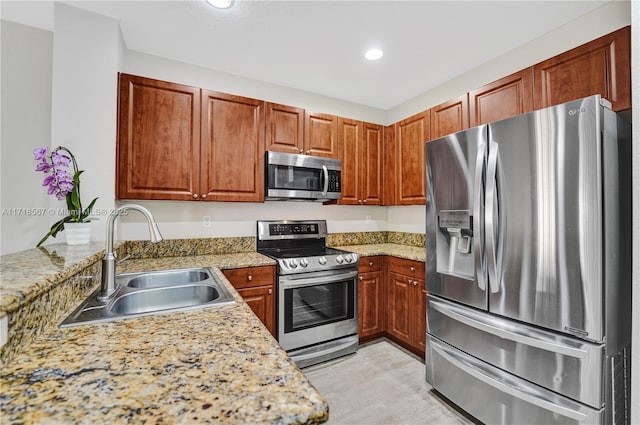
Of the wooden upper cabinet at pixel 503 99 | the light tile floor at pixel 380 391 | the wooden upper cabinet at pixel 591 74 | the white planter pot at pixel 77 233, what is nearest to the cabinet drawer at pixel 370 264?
the light tile floor at pixel 380 391

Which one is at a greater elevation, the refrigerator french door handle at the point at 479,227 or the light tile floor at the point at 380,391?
the refrigerator french door handle at the point at 479,227

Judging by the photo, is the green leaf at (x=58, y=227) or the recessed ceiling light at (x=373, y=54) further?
the recessed ceiling light at (x=373, y=54)

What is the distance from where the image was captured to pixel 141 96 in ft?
7.08

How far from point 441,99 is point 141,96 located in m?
2.69

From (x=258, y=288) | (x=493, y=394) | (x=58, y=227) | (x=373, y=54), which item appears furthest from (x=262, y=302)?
(x=373, y=54)

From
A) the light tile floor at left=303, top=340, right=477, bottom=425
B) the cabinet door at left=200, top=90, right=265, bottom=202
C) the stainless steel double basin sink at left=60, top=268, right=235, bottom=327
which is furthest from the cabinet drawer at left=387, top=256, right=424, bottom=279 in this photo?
the stainless steel double basin sink at left=60, top=268, right=235, bottom=327

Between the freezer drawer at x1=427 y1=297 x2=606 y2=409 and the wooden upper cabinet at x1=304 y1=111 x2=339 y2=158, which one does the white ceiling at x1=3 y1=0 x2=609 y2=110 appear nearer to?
the wooden upper cabinet at x1=304 y1=111 x2=339 y2=158

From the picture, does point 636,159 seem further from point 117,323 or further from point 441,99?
point 117,323

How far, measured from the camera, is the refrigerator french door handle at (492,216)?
1647mm

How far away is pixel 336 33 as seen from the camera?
2.13m

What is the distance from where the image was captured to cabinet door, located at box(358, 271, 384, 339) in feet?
9.09

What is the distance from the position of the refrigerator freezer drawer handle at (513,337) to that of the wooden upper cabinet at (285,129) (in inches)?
71.5

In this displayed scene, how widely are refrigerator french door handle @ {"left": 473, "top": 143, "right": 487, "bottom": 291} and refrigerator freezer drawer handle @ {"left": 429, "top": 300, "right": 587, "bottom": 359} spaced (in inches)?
8.8

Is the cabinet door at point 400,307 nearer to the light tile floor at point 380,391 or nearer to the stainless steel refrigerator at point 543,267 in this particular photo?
the light tile floor at point 380,391
